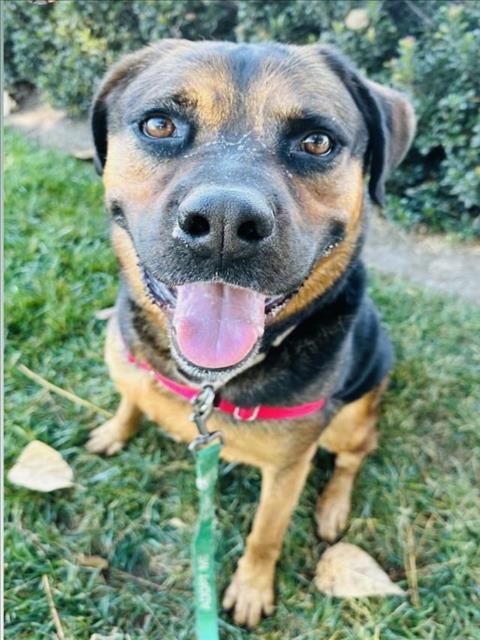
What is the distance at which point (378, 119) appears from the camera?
8.22 ft

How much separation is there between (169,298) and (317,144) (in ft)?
2.52

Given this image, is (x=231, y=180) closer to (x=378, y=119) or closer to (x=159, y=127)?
(x=159, y=127)

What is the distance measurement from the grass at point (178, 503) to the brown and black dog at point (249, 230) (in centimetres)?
35

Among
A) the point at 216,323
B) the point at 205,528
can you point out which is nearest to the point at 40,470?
the point at 205,528

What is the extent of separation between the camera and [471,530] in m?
3.09

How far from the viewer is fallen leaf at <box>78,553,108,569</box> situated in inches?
111

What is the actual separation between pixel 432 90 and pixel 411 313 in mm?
1787

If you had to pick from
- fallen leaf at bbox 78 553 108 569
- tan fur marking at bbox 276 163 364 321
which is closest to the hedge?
tan fur marking at bbox 276 163 364 321

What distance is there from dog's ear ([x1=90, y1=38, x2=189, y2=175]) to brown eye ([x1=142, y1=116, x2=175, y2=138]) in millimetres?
338

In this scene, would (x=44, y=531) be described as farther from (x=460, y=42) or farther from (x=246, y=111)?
(x=460, y=42)

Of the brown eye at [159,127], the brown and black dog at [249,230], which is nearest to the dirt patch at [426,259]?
the brown and black dog at [249,230]

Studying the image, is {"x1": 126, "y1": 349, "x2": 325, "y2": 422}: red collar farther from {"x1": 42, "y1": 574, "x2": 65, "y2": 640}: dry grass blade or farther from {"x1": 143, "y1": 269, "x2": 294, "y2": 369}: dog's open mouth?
{"x1": 42, "y1": 574, "x2": 65, "y2": 640}: dry grass blade

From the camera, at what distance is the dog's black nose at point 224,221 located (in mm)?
1724

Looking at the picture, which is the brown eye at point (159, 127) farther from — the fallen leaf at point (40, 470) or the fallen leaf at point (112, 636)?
the fallen leaf at point (112, 636)
